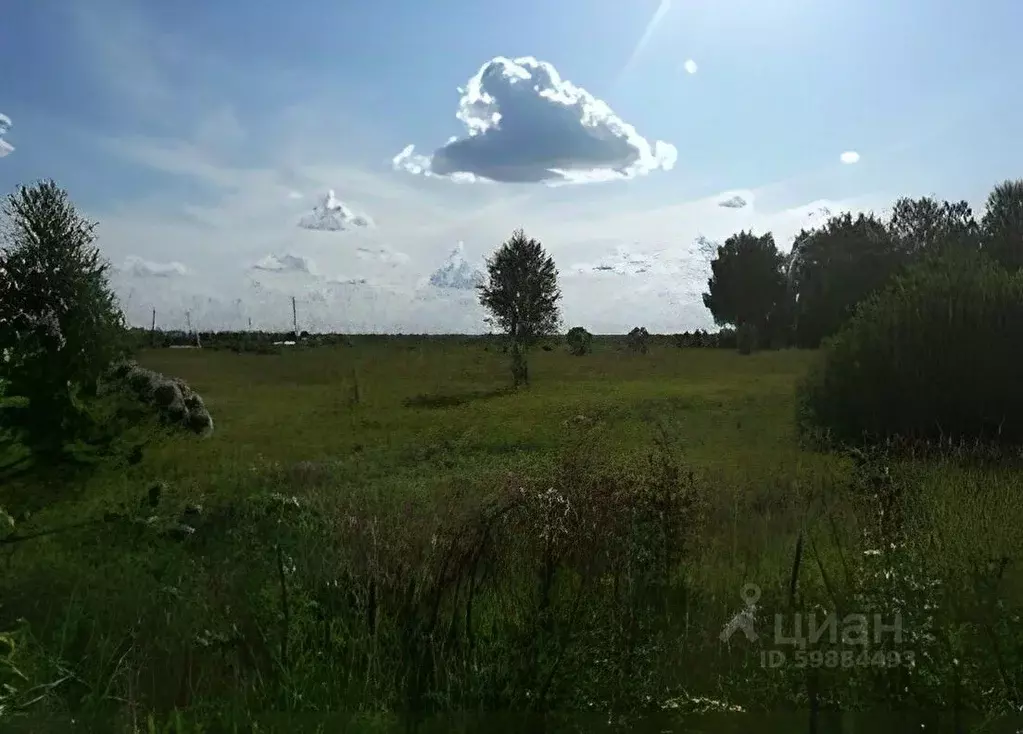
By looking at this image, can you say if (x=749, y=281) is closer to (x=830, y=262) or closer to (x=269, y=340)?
(x=830, y=262)

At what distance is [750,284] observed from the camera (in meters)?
57.6

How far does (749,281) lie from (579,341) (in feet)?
47.0

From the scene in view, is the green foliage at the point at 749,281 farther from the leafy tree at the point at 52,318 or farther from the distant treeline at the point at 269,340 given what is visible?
the leafy tree at the point at 52,318

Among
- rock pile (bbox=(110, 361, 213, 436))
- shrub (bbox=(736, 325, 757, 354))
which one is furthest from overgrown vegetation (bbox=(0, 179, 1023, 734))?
A: shrub (bbox=(736, 325, 757, 354))

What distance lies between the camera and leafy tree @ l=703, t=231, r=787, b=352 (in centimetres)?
5684

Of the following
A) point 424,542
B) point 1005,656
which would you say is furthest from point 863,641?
point 424,542

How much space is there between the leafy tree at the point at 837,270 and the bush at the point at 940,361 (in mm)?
17681

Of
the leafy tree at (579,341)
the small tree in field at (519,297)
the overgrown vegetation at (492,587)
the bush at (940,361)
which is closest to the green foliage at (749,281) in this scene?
the leafy tree at (579,341)

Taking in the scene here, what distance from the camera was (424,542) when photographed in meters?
6.17

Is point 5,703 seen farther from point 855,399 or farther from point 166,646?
point 855,399

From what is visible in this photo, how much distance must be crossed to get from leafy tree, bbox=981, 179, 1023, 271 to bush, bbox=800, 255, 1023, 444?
36.8 feet

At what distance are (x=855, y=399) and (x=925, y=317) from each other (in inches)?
83.4

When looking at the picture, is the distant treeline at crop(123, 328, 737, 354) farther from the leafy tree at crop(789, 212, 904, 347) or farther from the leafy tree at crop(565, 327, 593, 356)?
the leafy tree at crop(789, 212, 904, 347)

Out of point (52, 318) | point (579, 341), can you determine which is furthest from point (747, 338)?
point (52, 318)
